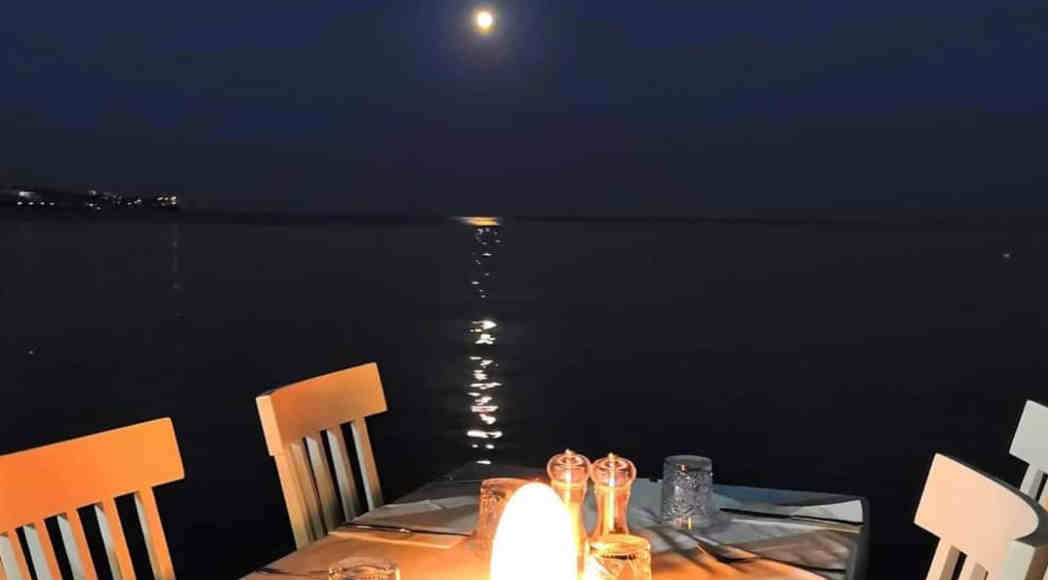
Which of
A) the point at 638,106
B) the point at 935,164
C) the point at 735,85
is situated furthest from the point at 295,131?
the point at 935,164

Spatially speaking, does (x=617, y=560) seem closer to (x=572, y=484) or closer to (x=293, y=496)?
(x=572, y=484)

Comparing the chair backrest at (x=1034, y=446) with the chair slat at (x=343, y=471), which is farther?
the chair slat at (x=343, y=471)

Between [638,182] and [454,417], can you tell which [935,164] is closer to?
[638,182]

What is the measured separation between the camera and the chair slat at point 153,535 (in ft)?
5.41

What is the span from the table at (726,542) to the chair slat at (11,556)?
284 millimetres

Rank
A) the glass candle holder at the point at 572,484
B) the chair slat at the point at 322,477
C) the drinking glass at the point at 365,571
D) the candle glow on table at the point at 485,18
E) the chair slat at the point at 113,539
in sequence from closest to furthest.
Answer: the drinking glass at the point at 365,571 → the glass candle holder at the point at 572,484 → the chair slat at the point at 113,539 → the chair slat at the point at 322,477 → the candle glow on table at the point at 485,18

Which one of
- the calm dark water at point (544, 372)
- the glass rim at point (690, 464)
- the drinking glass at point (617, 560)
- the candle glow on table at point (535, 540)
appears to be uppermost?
the candle glow on table at point (535, 540)

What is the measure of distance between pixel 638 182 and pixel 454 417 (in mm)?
48523

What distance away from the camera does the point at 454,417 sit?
645cm

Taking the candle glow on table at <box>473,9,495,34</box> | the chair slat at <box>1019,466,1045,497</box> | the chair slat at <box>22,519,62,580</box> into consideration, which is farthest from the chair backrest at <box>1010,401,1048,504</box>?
the candle glow on table at <box>473,9,495,34</box>

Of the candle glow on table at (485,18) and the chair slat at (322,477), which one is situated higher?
the candle glow on table at (485,18)

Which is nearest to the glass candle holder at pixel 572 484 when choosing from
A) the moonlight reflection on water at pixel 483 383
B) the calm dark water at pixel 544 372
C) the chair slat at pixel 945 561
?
the chair slat at pixel 945 561

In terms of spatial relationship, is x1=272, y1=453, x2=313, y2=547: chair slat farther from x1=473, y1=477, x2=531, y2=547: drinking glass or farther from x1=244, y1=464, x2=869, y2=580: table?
x1=473, y1=477, x2=531, y2=547: drinking glass

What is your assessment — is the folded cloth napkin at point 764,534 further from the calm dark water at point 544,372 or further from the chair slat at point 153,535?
the calm dark water at point 544,372
